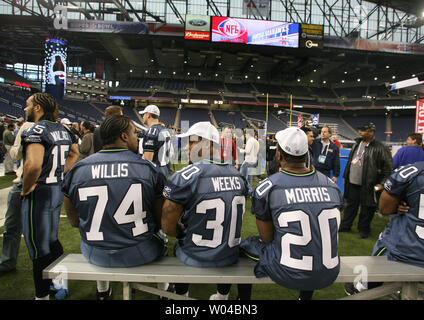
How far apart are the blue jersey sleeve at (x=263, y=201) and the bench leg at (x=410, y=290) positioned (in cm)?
148

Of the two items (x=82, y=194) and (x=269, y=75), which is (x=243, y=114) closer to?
(x=269, y=75)

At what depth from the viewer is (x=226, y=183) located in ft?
6.37

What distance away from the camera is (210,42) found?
2242 cm

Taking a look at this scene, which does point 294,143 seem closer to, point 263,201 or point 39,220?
point 263,201

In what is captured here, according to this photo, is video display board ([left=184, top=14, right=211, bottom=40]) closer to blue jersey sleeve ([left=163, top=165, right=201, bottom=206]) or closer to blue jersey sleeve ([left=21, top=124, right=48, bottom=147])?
blue jersey sleeve ([left=21, top=124, right=48, bottom=147])

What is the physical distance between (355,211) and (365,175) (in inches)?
29.7

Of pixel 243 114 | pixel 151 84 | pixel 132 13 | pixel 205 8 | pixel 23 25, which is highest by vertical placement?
pixel 205 8

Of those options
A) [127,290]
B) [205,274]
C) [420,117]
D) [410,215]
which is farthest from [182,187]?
[420,117]

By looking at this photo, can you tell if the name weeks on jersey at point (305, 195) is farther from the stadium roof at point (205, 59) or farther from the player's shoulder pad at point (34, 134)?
the stadium roof at point (205, 59)

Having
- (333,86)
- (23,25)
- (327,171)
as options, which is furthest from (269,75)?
(327,171)

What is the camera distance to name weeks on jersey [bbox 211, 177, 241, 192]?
1895 millimetres

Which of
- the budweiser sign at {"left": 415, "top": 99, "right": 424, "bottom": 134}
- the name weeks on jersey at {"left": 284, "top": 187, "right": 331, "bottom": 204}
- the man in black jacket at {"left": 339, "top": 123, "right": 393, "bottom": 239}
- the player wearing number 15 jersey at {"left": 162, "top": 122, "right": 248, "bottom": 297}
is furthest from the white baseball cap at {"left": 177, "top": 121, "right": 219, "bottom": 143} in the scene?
the budweiser sign at {"left": 415, "top": 99, "right": 424, "bottom": 134}
